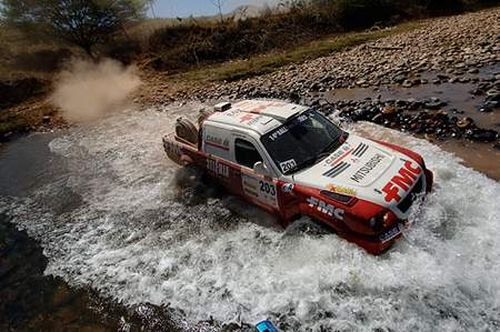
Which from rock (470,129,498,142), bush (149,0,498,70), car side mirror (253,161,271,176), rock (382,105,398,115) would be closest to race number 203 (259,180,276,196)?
car side mirror (253,161,271,176)

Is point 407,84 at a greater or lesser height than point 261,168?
lesser

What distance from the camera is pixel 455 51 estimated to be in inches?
580

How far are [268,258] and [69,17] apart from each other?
858 inches

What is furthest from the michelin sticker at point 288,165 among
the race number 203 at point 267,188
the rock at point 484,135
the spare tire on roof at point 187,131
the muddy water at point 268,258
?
the rock at point 484,135

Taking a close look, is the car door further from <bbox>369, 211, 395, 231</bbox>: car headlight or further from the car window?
<bbox>369, 211, 395, 231</bbox>: car headlight

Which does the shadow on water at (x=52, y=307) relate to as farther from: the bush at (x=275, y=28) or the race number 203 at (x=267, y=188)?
the bush at (x=275, y=28)

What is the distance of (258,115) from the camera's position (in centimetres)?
772

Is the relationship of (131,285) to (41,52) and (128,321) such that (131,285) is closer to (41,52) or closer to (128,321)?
(128,321)

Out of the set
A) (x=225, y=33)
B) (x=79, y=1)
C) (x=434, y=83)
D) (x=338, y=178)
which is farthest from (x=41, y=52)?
(x=338, y=178)

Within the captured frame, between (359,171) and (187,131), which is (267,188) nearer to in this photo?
(359,171)

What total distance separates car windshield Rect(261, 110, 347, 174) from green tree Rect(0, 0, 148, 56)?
66.8 ft

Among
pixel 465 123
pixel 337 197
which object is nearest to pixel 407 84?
pixel 465 123

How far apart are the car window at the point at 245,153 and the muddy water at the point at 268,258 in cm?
124

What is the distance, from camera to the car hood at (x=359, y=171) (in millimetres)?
5922
